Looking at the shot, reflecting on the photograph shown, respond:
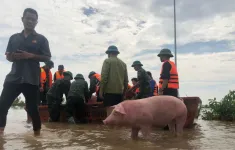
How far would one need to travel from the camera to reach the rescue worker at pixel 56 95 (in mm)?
9711

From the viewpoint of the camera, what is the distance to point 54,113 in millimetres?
9797

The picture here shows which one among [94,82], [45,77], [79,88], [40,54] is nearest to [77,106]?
[79,88]

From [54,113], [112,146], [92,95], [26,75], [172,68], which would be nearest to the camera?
[112,146]

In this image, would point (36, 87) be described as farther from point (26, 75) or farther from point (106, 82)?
point (106, 82)

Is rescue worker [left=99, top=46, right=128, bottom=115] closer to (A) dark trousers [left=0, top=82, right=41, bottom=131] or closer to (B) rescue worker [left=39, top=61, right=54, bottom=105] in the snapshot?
(A) dark trousers [left=0, top=82, right=41, bottom=131]

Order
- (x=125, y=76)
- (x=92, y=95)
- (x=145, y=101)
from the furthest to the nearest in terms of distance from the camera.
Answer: (x=92, y=95) → (x=125, y=76) → (x=145, y=101)

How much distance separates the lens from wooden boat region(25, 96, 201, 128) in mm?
7321

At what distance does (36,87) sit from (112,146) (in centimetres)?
170

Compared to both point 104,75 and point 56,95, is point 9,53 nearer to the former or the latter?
point 104,75

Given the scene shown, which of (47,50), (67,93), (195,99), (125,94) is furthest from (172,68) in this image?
(67,93)

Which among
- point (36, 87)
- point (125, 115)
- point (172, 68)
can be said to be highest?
point (172, 68)

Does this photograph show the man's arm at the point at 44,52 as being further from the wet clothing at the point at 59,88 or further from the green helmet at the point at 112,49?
the wet clothing at the point at 59,88

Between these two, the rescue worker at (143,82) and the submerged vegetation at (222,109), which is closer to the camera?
the rescue worker at (143,82)

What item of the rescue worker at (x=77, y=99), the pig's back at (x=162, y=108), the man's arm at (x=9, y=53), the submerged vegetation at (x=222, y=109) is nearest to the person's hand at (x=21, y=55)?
the man's arm at (x=9, y=53)
